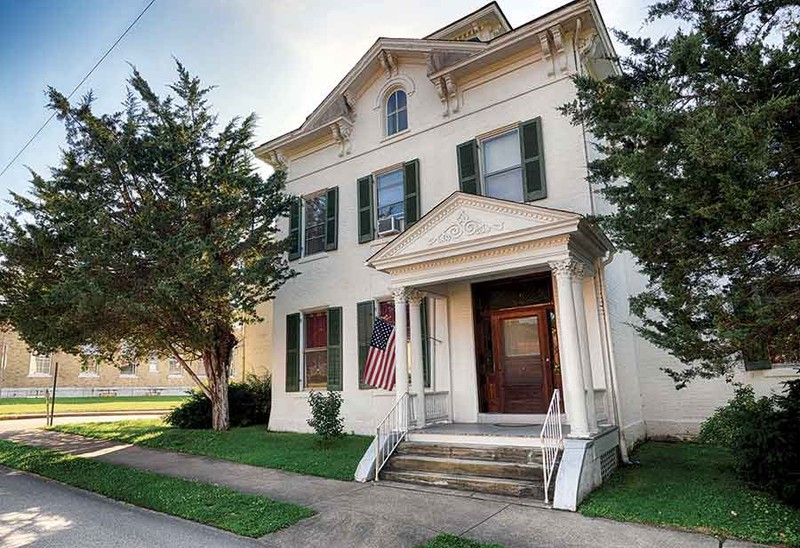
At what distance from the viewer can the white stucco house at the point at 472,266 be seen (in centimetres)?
755

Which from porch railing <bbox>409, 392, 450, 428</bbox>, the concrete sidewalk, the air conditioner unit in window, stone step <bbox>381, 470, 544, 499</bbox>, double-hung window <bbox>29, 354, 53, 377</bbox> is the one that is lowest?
the concrete sidewalk

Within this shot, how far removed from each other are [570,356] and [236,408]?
1022 cm

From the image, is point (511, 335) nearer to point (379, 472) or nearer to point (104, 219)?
point (379, 472)

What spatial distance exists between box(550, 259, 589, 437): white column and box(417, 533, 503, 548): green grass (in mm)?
2656

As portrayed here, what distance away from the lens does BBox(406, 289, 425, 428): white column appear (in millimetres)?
8773

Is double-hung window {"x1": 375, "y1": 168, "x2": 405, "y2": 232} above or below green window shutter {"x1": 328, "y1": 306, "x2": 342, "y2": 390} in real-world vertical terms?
above

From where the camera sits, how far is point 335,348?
11695 mm

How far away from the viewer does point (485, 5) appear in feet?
38.4

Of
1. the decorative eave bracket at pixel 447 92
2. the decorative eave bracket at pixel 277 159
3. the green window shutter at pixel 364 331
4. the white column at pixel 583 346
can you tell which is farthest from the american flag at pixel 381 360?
the decorative eave bracket at pixel 277 159

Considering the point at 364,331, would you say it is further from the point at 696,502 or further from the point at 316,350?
the point at 696,502

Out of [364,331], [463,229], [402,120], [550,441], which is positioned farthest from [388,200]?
[550,441]

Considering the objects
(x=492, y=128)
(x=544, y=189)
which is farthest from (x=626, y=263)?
(x=492, y=128)

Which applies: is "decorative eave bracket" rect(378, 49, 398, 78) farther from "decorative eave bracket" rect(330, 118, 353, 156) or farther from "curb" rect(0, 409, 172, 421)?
"curb" rect(0, 409, 172, 421)

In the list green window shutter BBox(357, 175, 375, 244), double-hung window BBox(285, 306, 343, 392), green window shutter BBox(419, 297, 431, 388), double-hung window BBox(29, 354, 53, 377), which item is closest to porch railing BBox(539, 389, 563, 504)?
green window shutter BBox(419, 297, 431, 388)
